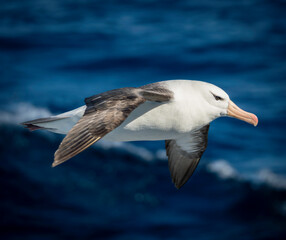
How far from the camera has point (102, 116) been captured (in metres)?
6.36

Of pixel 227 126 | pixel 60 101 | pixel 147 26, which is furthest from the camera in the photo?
pixel 147 26

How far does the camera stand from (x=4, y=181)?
70.8 ft

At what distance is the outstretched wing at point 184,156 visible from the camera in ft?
29.4

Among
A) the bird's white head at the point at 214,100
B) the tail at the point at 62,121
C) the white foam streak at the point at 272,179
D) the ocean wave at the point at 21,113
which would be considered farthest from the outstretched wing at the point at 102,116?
the ocean wave at the point at 21,113

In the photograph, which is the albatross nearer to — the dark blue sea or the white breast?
the white breast

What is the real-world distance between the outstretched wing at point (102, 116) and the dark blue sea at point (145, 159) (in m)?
14.3

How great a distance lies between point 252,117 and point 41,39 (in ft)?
78.4

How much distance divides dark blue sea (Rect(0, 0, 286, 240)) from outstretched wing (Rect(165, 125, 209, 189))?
11.6 metres

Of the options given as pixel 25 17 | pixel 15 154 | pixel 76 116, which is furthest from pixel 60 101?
pixel 76 116

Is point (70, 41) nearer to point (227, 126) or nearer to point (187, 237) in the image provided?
point (227, 126)

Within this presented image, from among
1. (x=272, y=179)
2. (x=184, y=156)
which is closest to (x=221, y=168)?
(x=272, y=179)

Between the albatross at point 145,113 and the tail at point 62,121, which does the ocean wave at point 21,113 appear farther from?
the albatross at point 145,113

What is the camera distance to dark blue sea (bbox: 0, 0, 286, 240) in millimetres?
20875

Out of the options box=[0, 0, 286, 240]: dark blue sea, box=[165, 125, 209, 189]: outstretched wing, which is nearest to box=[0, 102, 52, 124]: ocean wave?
box=[0, 0, 286, 240]: dark blue sea
